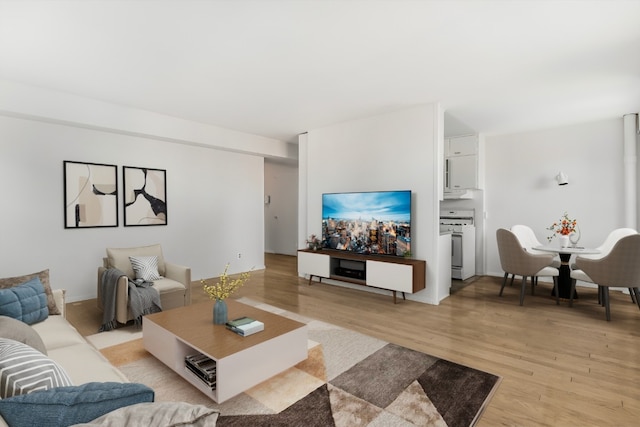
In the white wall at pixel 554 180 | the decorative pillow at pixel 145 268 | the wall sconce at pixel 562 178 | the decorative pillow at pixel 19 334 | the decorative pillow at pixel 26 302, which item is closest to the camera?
the decorative pillow at pixel 19 334

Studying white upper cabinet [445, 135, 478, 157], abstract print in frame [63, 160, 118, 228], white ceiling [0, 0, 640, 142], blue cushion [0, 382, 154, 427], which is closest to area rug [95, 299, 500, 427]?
blue cushion [0, 382, 154, 427]

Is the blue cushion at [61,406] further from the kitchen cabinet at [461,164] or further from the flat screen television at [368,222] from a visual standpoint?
the kitchen cabinet at [461,164]

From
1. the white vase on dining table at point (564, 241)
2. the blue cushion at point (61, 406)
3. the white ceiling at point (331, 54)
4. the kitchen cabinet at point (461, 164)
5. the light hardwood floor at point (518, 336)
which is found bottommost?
the light hardwood floor at point (518, 336)

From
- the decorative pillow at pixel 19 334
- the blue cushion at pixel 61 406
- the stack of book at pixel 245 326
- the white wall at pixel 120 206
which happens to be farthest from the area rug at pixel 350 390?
the white wall at pixel 120 206

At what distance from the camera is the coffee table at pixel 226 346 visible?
214 centimetres

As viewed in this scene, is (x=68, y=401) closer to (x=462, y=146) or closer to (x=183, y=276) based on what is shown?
(x=183, y=276)

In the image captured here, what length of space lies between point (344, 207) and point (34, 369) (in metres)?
4.31

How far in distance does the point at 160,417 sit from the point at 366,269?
13.1ft

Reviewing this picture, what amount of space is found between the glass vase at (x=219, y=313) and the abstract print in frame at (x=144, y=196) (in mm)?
3070

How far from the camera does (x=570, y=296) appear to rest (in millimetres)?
4293

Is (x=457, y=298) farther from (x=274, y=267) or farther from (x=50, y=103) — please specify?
(x=50, y=103)

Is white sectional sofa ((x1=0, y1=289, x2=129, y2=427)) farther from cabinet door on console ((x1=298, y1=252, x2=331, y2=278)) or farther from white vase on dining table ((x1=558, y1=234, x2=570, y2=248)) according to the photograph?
white vase on dining table ((x1=558, y1=234, x2=570, y2=248))

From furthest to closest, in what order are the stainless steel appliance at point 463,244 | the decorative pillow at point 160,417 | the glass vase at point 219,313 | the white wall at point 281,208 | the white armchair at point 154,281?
the white wall at point 281,208 → the stainless steel appliance at point 463,244 → the white armchair at point 154,281 → the glass vase at point 219,313 → the decorative pillow at point 160,417

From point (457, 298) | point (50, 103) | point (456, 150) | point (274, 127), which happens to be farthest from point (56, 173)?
point (456, 150)
